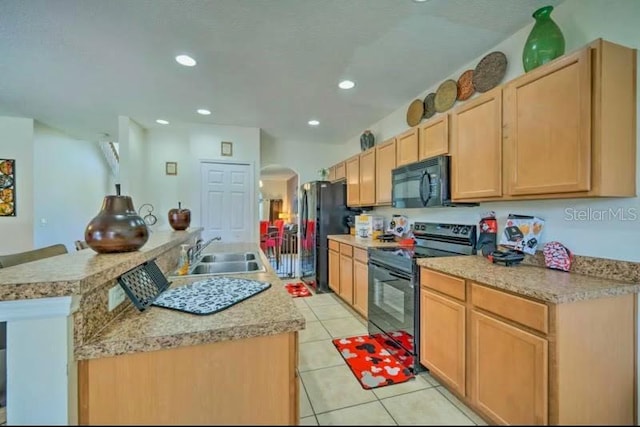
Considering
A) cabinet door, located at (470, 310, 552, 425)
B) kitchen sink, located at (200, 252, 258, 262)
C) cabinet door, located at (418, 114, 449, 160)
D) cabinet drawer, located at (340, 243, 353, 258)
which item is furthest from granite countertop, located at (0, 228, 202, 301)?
cabinet drawer, located at (340, 243, 353, 258)

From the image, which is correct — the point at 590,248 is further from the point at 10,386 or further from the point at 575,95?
the point at 10,386

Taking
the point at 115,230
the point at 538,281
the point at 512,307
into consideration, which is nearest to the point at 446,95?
the point at 538,281

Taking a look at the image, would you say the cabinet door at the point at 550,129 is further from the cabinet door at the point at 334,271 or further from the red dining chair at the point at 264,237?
the red dining chair at the point at 264,237

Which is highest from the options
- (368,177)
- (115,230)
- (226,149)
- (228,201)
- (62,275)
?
(226,149)

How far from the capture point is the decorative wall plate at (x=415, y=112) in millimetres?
3070

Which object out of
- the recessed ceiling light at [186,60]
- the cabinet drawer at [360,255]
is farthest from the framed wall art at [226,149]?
the cabinet drawer at [360,255]

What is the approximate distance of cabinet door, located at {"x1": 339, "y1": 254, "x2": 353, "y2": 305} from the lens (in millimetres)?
3512

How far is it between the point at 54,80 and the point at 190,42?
1.84 meters

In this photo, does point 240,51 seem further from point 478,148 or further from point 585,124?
point 585,124

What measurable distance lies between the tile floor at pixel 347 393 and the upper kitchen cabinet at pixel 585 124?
1272 mm

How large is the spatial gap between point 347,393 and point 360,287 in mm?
1544

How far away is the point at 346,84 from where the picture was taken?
9.48ft

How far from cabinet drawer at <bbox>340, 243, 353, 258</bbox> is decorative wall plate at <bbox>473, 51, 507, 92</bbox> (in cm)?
211

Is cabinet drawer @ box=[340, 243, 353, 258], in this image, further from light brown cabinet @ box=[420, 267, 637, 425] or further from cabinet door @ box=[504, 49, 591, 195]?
cabinet door @ box=[504, 49, 591, 195]
